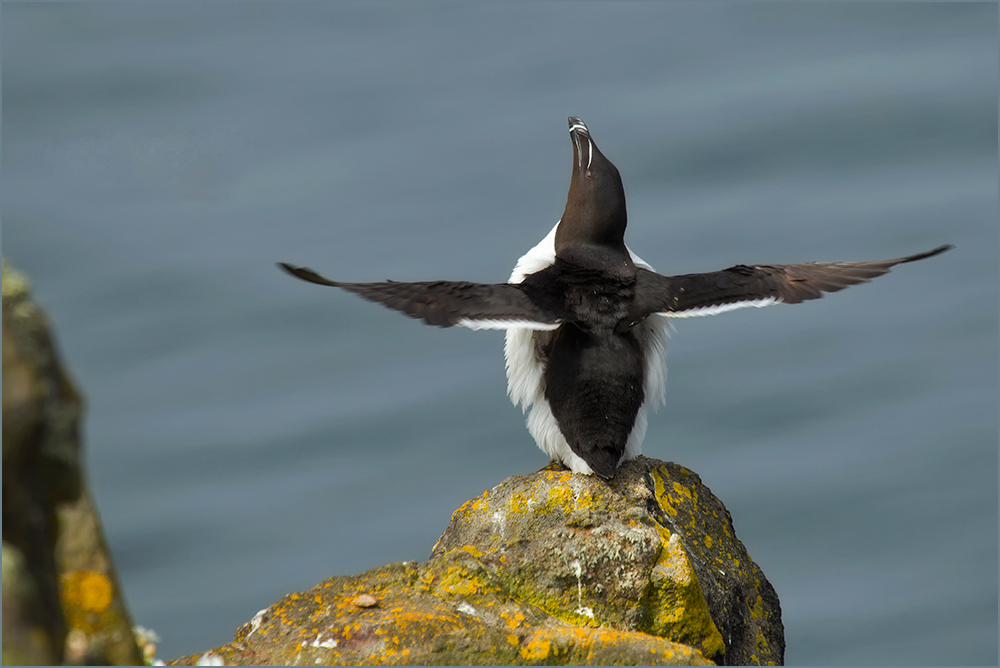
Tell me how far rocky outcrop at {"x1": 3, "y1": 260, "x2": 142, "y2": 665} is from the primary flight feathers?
7.76 ft

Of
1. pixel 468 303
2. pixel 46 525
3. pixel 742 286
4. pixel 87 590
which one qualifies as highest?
pixel 742 286

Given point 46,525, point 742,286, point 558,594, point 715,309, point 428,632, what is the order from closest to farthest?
1. point 46,525
2. point 428,632
3. point 558,594
4. point 715,309
5. point 742,286

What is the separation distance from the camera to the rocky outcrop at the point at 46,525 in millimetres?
2893

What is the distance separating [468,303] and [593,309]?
0.75 metres

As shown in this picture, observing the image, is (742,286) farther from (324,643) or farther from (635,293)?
(324,643)

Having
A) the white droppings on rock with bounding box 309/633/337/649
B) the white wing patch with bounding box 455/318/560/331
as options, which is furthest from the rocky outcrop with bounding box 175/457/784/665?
the white wing patch with bounding box 455/318/560/331

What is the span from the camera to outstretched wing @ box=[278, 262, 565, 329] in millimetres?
5887

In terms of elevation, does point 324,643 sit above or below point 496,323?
below

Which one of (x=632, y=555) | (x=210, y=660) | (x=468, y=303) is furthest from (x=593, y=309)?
(x=210, y=660)

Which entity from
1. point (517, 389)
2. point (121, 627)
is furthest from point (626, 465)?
point (121, 627)

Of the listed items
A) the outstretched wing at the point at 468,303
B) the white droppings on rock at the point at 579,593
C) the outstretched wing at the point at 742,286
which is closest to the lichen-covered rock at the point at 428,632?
the white droppings on rock at the point at 579,593

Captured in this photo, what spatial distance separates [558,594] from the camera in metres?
4.96

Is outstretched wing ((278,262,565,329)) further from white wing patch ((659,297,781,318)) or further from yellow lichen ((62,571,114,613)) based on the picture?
yellow lichen ((62,571,114,613))

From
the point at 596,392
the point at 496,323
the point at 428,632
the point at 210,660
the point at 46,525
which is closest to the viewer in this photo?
the point at 46,525
